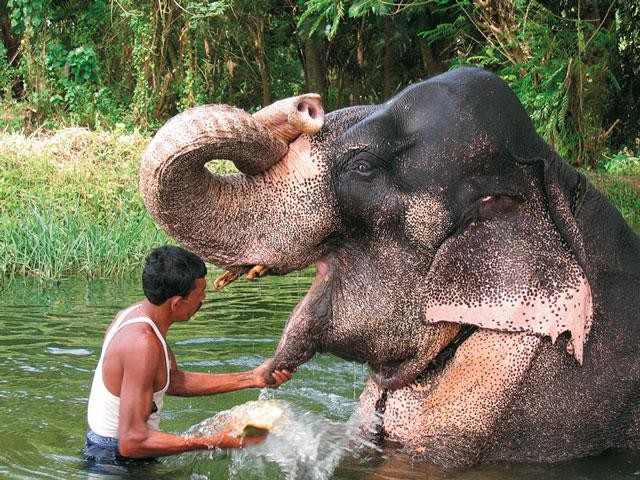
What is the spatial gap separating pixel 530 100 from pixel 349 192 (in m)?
10.8

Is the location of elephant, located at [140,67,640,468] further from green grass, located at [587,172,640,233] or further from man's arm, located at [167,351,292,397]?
green grass, located at [587,172,640,233]

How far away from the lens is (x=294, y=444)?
13.5 feet

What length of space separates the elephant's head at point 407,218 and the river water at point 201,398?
0.54 m

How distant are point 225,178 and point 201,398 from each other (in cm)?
227

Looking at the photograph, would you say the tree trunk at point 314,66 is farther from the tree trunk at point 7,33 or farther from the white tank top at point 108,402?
the white tank top at point 108,402

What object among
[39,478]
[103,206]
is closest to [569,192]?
[39,478]

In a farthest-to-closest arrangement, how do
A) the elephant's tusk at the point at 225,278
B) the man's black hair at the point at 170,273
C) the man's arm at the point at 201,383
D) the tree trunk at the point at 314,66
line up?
the tree trunk at the point at 314,66 < the man's arm at the point at 201,383 < the man's black hair at the point at 170,273 < the elephant's tusk at the point at 225,278

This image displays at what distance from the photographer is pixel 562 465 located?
12.0 ft

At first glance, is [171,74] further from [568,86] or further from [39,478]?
[39,478]

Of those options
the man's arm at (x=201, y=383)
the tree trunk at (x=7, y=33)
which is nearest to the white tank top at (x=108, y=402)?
the man's arm at (x=201, y=383)

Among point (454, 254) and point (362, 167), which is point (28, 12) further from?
point (454, 254)

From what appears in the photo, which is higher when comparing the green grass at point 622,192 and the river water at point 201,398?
the green grass at point 622,192

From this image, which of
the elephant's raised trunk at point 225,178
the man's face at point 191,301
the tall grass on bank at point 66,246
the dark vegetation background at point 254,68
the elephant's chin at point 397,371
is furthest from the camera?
the dark vegetation background at point 254,68

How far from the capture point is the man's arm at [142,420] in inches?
156
